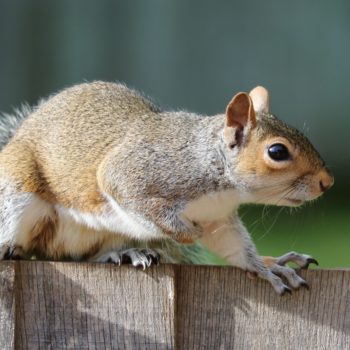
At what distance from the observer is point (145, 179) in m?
3.30

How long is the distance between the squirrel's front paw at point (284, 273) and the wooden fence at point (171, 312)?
0.02m

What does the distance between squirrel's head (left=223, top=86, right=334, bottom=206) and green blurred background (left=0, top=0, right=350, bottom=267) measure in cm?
405

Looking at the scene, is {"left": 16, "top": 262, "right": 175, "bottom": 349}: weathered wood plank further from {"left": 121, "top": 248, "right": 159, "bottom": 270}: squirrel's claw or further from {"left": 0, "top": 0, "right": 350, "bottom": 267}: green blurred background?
{"left": 0, "top": 0, "right": 350, "bottom": 267}: green blurred background

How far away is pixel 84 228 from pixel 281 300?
2.77 ft

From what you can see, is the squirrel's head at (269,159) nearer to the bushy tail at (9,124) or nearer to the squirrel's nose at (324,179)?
the squirrel's nose at (324,179)

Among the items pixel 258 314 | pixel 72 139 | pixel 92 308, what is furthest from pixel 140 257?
pixel 72 139

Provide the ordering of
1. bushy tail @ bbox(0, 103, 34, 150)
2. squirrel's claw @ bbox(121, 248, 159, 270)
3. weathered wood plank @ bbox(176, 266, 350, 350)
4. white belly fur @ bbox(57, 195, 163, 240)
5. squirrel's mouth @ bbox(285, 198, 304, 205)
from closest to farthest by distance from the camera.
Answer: weathered wood plank @ bbox(176, 266, 350, 350) < squirrel's claw @ bbox(121, 248, 159, 270) < squirrel's mouth @ bbox(285, 198, 304, 205) < white belly fur @ bbox(57, 195, 163, 240) < bushy tail @ bbox(0, 103, 34, 150)

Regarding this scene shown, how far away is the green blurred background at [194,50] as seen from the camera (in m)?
7.32

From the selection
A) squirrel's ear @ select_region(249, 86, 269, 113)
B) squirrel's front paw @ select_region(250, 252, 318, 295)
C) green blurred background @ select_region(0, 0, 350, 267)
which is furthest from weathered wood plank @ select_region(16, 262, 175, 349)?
green blurred background @ select_region(0, 0, 350, 267)

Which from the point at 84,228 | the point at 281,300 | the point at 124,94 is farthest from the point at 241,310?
the point at 124,94

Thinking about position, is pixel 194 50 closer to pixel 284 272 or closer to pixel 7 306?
pixel 284 272

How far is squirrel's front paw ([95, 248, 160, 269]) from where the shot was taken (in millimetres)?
3003

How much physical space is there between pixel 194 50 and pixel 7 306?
15.4 ft

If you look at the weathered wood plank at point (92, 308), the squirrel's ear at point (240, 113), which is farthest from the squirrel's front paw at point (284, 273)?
the squirrel's ear at point (240, 113)
